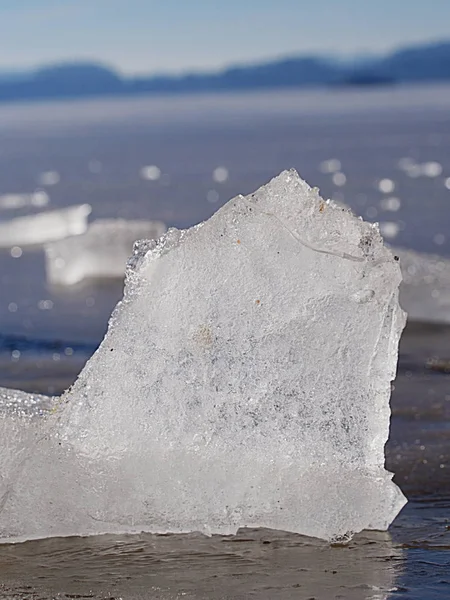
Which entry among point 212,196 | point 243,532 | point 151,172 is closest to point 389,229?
point 212,196

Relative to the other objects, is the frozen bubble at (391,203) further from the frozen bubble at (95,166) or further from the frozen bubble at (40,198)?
the frozen bubble at (95,166)

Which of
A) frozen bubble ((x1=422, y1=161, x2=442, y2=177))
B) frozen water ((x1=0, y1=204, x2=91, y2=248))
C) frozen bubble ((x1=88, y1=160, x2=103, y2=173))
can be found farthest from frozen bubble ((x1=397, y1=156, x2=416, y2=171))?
frozen water ((x1=0, y1=204, x2=91, y2=248))

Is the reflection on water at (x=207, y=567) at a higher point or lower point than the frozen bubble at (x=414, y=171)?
lower

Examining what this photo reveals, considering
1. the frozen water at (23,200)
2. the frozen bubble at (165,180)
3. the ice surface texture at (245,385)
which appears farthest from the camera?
the frozen bubble at (165,180)

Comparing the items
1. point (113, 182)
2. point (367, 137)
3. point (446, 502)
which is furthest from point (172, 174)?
point (446, 502)

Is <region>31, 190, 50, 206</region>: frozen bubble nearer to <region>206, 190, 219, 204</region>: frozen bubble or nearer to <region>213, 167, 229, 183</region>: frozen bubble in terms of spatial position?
<region>206, 190, 219, 204</region>: frozen bubble

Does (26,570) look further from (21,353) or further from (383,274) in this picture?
(21,353)

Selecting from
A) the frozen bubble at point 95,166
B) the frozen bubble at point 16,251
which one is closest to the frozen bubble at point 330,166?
the frozen bubble at point 95,166
